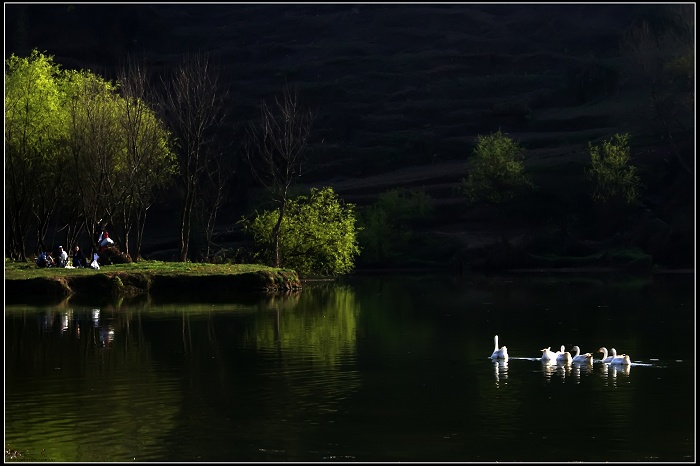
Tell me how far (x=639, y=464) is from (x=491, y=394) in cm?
964

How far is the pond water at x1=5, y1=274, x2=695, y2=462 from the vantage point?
26.6 metres

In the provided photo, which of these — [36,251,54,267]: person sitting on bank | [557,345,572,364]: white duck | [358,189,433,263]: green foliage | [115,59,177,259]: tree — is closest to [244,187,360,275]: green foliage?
[115,59,177,259]: tree

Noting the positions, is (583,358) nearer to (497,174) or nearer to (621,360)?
(621,360)

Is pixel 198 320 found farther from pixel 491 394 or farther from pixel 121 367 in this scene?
pixel 491 394

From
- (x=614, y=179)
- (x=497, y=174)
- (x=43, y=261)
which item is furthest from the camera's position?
(x=497, y=174)

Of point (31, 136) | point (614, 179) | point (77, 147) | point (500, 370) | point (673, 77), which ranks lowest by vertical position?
point (500, 370)

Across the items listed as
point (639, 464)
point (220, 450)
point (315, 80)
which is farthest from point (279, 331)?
point (315, 80)

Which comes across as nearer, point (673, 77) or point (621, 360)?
point (621, 360)

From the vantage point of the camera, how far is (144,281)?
69812mm

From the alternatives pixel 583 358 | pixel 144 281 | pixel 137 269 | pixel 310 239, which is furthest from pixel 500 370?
pixel 310 239

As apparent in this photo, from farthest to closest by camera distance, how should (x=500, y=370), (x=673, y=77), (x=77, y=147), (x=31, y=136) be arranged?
(x=673, y=77)
(x=31, y=136)
(x=77, y=147)
(x=500, y=370)

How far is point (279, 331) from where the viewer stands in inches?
1970

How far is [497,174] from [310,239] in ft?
136

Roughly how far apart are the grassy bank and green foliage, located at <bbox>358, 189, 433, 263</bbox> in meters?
33.0
